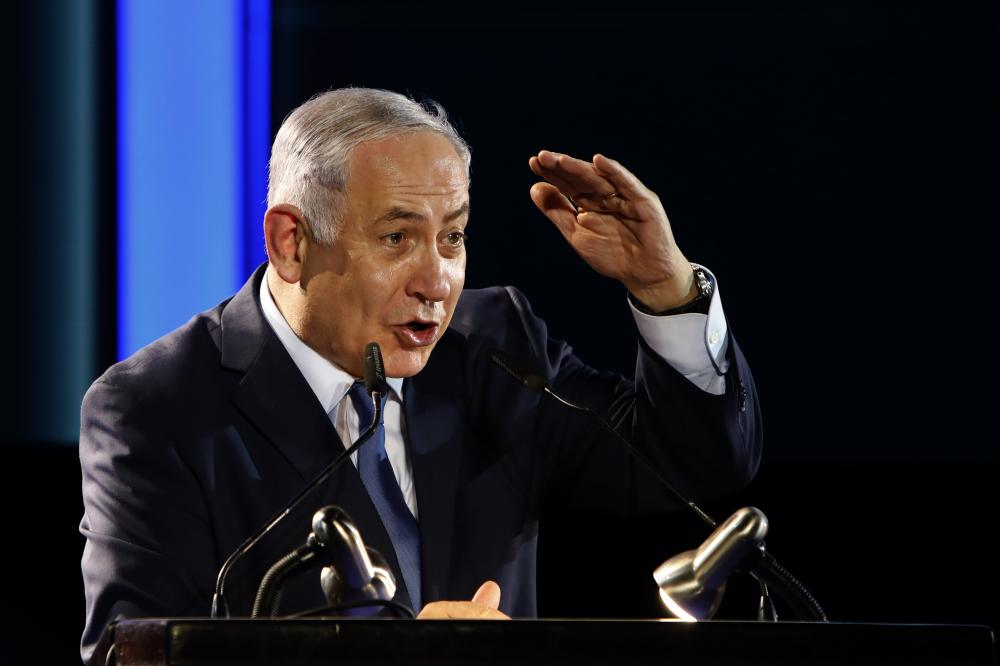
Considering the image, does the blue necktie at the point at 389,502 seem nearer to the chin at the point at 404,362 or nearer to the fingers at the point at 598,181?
the chin at the point at 404,362

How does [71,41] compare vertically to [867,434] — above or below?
above

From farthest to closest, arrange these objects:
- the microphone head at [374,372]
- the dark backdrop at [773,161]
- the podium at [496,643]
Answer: the dark backdrop at [773,161], the microphone head at [374,372], the podium at [496,643]

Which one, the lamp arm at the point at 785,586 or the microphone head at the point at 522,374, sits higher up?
the microphone head at the point at 522,374

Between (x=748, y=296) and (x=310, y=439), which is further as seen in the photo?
(x=748, y=296)

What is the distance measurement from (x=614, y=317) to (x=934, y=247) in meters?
0.75

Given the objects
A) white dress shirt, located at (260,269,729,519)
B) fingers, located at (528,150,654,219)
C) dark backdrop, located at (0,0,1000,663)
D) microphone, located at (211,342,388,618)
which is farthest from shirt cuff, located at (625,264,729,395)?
dark backdrop, located at (0,0,1000,663)

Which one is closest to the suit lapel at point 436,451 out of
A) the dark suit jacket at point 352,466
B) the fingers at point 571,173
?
the dark suit jacket at point 352,466

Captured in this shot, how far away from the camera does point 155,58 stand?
2920mm

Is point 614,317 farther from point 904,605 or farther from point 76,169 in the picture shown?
point 76,169

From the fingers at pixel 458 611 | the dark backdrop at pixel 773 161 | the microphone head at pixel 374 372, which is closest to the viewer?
the fingers at pixel 458 611

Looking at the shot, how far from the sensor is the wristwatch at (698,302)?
186 cm

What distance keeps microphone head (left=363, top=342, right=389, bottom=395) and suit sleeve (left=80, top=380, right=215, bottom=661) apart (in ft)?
1.25

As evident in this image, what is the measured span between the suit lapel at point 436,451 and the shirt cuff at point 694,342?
0.33 m

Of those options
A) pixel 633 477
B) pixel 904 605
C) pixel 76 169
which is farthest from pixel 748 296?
pixel 76 169
